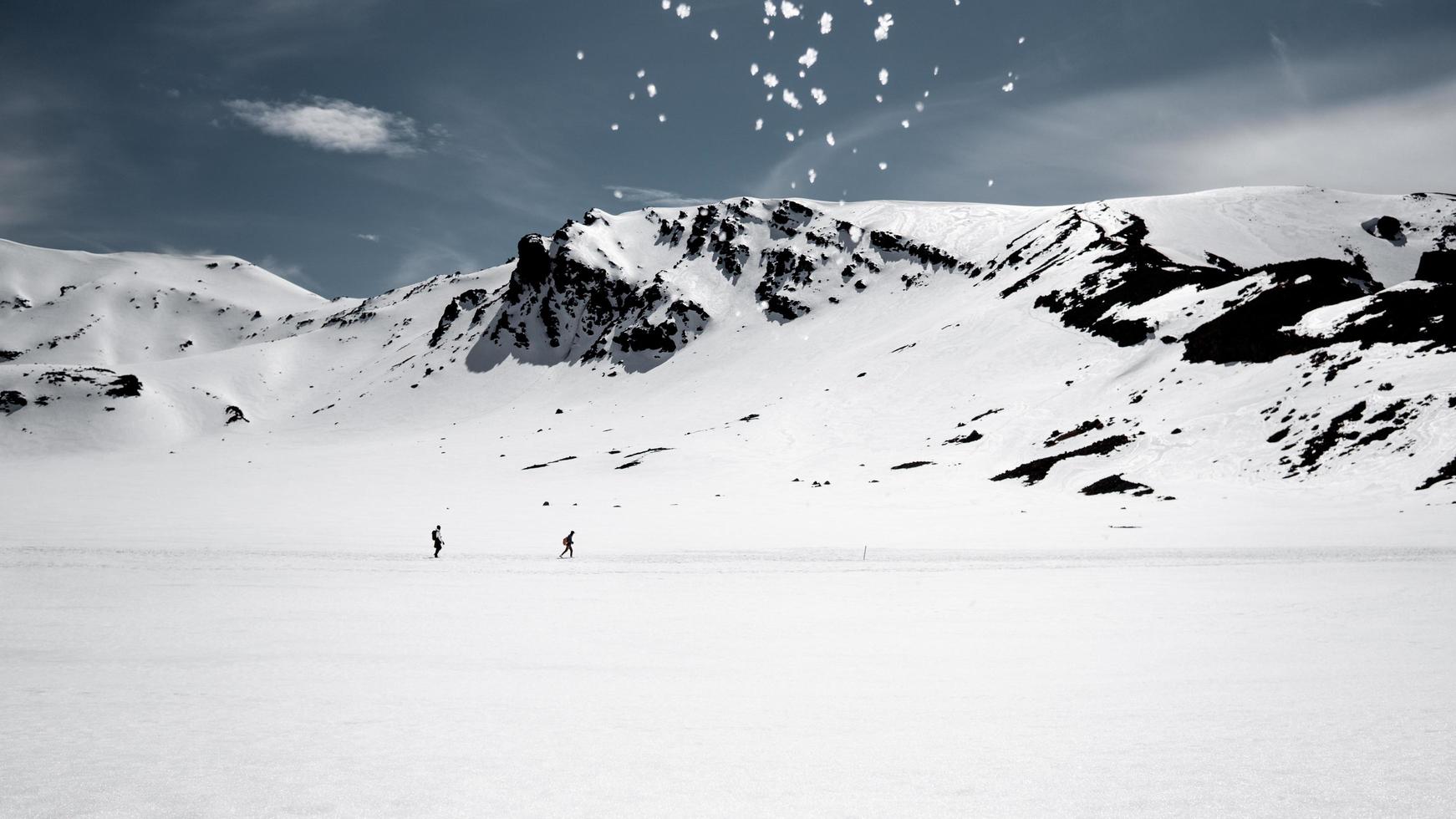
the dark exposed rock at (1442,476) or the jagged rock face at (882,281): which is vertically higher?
the jagged rock face at (882,281)

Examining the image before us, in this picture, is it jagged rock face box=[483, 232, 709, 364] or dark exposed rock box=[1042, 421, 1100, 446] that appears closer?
dark exposed rock box=[1042, 421, 1100, 446]

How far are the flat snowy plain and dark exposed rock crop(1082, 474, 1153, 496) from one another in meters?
19.8

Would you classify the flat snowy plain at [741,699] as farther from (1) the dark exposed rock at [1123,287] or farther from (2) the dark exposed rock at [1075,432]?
(1) the dark exposed rock at [1123,287]

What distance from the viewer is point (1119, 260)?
92.1 metres

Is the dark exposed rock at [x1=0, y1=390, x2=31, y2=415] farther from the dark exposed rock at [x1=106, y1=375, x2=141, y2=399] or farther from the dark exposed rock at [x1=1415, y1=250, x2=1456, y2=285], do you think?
the dark exposed rock at [x1=1415, y1=250, x2=1456, y2=285]

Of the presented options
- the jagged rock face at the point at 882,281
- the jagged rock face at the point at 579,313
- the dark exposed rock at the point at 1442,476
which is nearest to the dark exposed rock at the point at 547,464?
the jagged rock face at the point at 882,281

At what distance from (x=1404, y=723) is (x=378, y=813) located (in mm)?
12318

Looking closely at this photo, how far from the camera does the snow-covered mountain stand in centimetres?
4578

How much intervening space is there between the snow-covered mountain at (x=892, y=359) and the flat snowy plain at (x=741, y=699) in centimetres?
2946

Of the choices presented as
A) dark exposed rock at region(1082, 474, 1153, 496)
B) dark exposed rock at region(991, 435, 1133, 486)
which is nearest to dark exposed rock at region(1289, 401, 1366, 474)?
dark exposed rock at region(1082, 474, 1153, 496)

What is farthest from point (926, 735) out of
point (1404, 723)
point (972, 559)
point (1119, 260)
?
point (1119, 260)

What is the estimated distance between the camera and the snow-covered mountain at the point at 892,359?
45.8m

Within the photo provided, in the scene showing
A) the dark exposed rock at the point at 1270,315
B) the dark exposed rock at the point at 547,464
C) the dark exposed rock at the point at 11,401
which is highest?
the dark exposed rock at the point at 11,401

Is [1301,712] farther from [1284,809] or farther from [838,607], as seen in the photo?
[838,607]
